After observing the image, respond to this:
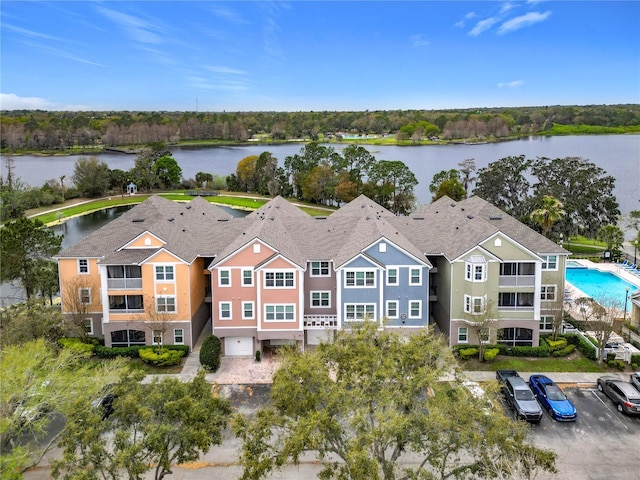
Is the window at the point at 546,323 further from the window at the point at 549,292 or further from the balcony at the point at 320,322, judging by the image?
the balcony at the point at 320,322

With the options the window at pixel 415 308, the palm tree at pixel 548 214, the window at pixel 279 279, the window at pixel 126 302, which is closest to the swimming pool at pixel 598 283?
the palm tree at pixel 548 214

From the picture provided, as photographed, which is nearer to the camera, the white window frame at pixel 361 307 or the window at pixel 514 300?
the white window frame at pixel 361 307

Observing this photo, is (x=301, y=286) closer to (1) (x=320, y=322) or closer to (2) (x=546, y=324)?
(1) (x=320, y=322)

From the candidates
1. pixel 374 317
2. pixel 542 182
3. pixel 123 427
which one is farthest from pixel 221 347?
pixel 542 182

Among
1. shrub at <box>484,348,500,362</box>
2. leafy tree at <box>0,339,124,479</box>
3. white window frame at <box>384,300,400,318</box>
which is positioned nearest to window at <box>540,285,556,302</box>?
→ shrub at <box>484,348,500,362</box>

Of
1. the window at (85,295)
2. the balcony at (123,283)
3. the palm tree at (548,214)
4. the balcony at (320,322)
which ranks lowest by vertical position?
the balcony at (320,322)
